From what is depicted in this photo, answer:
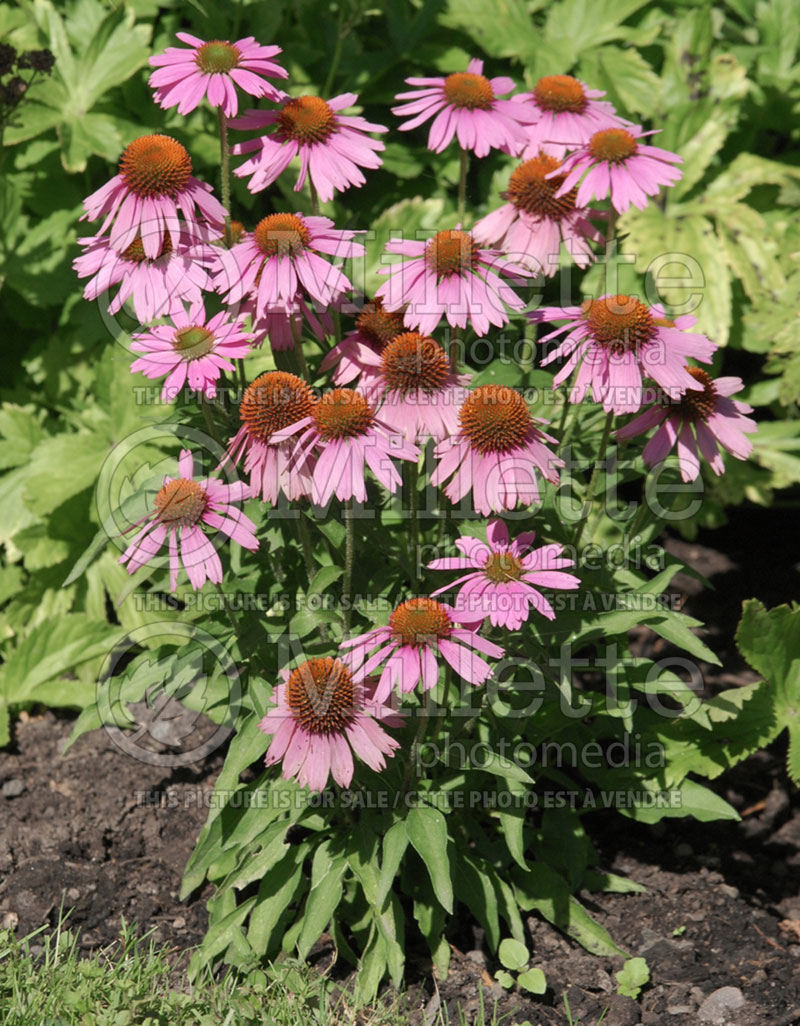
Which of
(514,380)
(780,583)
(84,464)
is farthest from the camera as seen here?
(780,583)

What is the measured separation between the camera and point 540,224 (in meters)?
2.39

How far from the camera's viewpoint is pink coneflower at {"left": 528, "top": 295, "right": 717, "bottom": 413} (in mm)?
1993

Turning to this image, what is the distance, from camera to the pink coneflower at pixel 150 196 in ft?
6.79

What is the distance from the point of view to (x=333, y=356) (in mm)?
2258

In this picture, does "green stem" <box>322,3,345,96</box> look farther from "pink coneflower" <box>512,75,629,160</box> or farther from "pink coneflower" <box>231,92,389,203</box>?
"pink coneflower" <box>231,92,389,203</box>

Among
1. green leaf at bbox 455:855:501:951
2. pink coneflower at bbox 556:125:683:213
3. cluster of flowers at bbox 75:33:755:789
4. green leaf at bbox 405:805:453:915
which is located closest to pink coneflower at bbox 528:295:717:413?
cluster of flowers at bbox 75:33:755:789

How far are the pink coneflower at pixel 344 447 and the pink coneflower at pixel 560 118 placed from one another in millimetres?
883

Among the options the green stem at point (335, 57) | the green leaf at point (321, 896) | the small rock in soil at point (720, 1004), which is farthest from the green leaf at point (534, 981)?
the green stem at point (335, 57)

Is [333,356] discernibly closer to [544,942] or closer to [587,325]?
[587,325]

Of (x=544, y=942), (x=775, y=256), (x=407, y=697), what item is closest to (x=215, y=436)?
(x=407, y=697)

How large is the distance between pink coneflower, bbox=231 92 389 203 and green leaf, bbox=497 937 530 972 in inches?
68.1

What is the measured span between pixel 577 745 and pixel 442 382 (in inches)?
43.0

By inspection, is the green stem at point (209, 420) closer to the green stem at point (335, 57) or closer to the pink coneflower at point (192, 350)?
the pink coneflower at point (192, 350)

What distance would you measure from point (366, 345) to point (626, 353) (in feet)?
1.86
